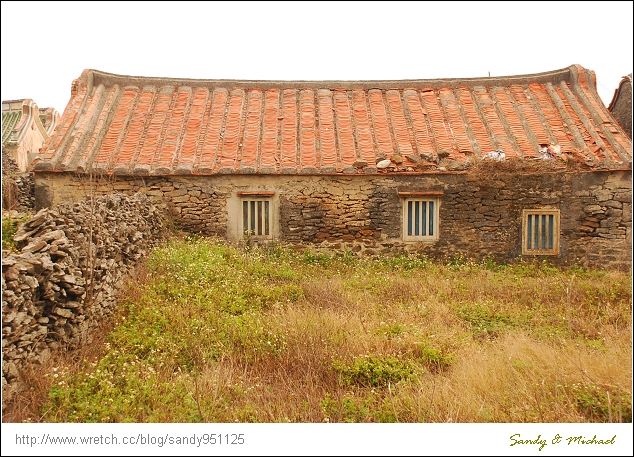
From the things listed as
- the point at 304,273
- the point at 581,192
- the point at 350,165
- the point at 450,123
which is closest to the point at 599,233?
the point at 581,192

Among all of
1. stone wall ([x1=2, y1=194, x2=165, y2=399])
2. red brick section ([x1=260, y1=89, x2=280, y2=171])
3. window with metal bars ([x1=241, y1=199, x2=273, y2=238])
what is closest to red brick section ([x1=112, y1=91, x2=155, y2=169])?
window with metal bars ([x1=241, y1=199, x2=273, y2=238])

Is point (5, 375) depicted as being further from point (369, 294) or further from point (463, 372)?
point (369, 294)

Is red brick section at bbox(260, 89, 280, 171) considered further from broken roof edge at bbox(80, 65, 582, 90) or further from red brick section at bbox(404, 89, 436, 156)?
red brick section at bbox(404, 89, 436, 156)

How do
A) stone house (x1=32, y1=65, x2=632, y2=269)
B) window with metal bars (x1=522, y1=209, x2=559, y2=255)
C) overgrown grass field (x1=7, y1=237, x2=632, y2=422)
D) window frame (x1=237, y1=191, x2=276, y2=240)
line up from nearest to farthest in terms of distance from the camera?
1. overgrown grass field (x1=7, y1=237, x2=632, y2=422)
2. stone house (x1=32, y1=65, x2=632, y2=269)
3. window with metal bars (x1=522, y1=209, x2=559, y2=255)
4. window frame (x1=237, y1=191, x2=276, y2=240)

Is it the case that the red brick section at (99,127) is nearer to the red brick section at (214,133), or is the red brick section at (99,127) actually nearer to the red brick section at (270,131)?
the red brick section at (214,133)

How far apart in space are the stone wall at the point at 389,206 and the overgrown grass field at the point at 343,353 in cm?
245

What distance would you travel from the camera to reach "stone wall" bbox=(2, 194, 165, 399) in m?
4.25

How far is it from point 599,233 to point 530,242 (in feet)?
5.09

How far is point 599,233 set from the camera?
1063 centimetres

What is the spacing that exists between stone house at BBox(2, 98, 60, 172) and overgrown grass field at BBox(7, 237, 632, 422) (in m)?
15.0

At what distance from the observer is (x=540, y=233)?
1083cm

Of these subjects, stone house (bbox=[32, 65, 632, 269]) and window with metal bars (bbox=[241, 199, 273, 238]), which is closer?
stone house (bbox=[32, 65, 632, 269])

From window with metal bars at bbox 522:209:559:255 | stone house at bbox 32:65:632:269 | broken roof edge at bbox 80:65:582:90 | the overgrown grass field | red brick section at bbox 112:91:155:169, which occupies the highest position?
broken roof edge at bbox 80:65:582:90

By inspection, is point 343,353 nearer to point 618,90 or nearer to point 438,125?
point 438,125
